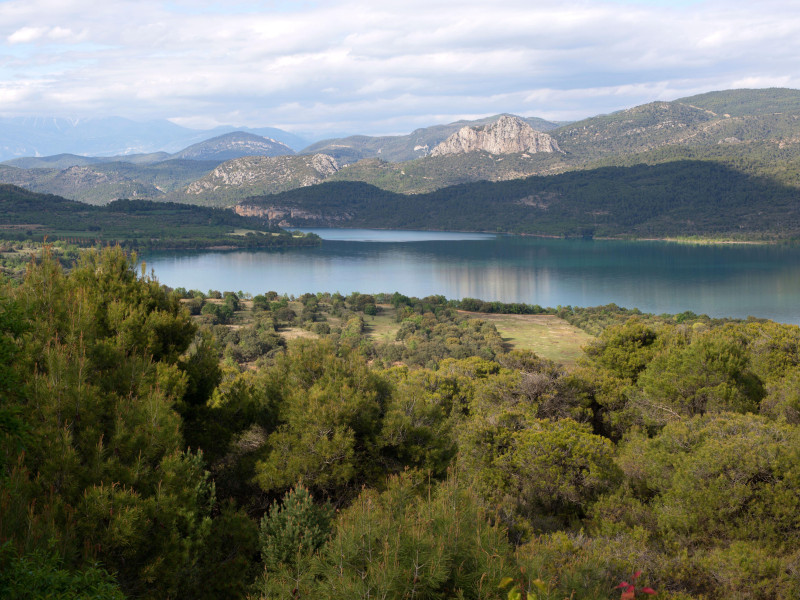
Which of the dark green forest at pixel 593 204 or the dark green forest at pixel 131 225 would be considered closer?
the dark green forest at pixel 131 225

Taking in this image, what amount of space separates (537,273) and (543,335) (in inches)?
1621

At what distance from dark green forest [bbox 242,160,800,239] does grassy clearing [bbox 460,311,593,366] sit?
285 ft

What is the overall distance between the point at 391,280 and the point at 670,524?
66.5 meters

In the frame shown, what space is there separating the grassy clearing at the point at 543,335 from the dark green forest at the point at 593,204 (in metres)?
87.0

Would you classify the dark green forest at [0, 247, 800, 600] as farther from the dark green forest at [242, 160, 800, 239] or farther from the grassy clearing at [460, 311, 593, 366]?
the dark green forest at [242, 160, 800, 239]

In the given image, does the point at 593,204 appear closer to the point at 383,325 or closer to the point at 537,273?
the point at 537,273

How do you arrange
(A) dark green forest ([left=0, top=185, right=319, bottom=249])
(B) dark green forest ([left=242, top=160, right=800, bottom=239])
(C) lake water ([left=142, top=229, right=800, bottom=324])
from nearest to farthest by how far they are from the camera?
(C) lake water ([left=142, top=229, right=800, bottom=324]) < (A) dark green forest ([left=0, top=185, right=319, bottom=249]) < (B) dark green forest ([left=242, top=160, right=800, bottom=239])

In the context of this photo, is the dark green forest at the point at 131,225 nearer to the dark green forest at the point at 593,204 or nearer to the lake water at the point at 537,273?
the lake water at the point at 537,273

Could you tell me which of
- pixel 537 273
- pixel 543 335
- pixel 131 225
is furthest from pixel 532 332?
pixel 131 225

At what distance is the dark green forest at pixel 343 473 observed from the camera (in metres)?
4.98

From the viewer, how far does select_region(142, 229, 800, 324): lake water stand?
6238 cm

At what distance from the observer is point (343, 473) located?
30.2 ft

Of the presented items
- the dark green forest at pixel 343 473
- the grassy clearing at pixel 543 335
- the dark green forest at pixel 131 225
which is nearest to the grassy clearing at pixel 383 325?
the grassy clearing at pixel 543 335

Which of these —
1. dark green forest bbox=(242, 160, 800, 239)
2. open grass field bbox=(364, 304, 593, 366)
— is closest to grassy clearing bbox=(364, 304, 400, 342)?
open grass field bbox=(364, 304, 593, 366)
